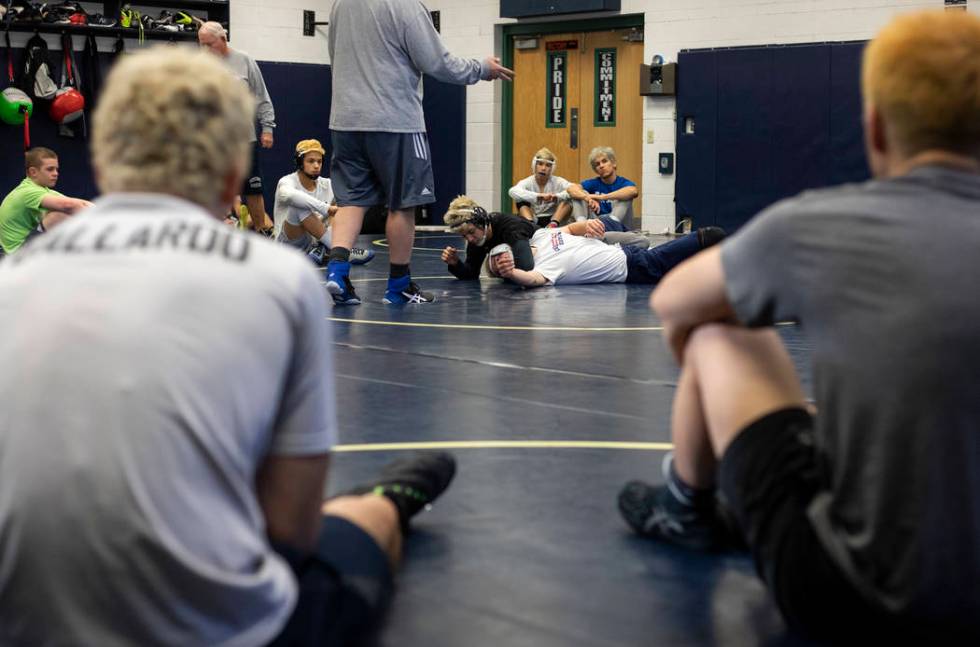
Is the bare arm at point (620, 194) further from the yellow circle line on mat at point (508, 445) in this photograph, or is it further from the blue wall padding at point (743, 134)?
the yellow circle line on mat at point (508, 445)

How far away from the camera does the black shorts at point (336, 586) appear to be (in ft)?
5.41

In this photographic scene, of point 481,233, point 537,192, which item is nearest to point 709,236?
point 481,233

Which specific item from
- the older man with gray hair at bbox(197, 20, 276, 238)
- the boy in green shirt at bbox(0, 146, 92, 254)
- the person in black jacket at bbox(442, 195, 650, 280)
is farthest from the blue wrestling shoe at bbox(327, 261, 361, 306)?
the older man with gray hair at bbox(197, 20, 276, 238)

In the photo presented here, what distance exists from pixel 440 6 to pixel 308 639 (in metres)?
14.1

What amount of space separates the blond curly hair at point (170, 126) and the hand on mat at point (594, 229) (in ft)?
21.8

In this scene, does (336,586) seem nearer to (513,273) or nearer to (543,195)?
(513,273)

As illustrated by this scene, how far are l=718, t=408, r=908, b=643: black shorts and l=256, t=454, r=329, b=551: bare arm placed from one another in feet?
2.12

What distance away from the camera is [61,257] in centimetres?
147

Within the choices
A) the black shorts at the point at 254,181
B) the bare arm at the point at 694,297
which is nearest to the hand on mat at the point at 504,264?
the black shorts at the point at 254,181

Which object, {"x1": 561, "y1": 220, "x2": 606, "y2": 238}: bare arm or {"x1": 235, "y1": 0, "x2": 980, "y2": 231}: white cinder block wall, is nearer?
{"x1": 561, "y1": 220, "x2": 606, "y2": 238}: bare arm

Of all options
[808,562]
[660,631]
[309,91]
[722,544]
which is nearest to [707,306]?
[808,562]

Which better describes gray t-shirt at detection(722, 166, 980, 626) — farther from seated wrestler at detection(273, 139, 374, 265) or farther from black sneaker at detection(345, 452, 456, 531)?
seated wrestler at detection(273, 139, 374, 265)

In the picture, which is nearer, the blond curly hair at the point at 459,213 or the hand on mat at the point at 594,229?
the blond curly hair at the point at 459,213

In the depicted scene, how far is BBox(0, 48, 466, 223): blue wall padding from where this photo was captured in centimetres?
1325
